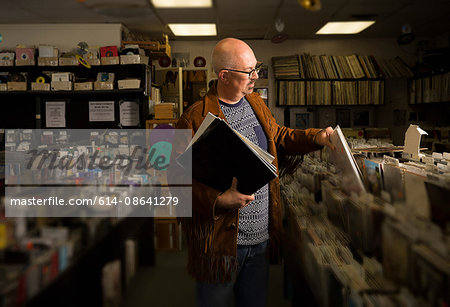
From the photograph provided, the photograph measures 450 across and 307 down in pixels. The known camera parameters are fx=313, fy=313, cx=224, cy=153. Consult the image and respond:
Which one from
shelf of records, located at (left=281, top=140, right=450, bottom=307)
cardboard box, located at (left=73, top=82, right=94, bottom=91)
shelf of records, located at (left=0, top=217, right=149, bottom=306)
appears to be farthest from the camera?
cardboard box, located at (left=73, top=82, right=94, bottom=91)

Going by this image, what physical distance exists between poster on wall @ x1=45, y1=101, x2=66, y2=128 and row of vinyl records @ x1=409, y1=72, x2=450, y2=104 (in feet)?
15.3

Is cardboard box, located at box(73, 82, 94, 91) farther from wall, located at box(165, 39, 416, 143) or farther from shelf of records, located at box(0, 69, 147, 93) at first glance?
wall, located at box(165, 39, 416, 143)

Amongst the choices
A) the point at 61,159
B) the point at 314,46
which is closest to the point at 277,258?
the point at 61,159

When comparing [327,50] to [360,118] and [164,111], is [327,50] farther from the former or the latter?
[164,111]

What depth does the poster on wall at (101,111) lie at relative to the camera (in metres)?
3.68

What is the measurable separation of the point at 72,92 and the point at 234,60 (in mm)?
2674

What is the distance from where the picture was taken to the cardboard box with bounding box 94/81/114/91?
337cm

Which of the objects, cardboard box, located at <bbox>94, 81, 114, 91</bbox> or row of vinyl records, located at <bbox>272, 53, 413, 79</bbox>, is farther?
row of vinyl records, located at <bbox>272, 53, 413, 79</bbox>

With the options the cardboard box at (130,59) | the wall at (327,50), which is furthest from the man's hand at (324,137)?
the wall at (327,50)

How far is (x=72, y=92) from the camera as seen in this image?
3271mm

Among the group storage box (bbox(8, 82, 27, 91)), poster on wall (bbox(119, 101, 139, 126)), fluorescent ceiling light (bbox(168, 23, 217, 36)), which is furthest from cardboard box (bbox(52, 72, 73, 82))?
fluorescent ceiling light (bbox(168, 23, 217, 36))

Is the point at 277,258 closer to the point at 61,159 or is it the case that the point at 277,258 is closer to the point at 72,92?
the point at 61,159

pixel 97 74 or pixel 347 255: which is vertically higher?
pixel 97 74

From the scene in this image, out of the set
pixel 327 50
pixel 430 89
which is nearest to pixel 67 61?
pixel 327 50
